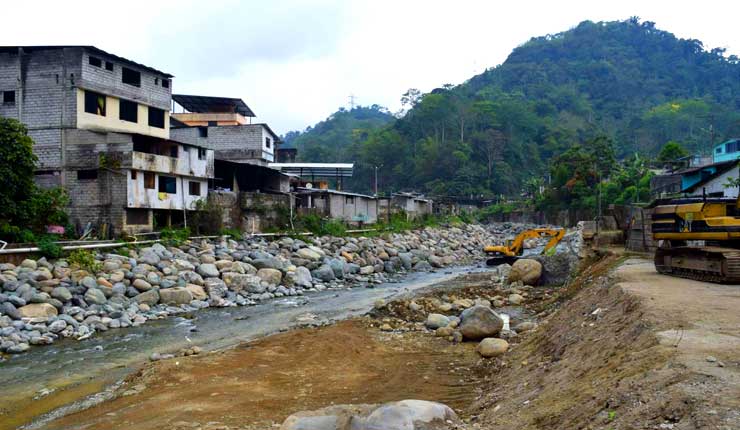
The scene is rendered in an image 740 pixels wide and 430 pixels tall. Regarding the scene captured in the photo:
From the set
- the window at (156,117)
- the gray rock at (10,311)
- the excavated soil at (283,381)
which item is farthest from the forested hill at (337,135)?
the excavated soil at (283,381)

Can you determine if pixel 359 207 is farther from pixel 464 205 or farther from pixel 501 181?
pixel 501 181

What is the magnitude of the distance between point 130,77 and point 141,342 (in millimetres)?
20064

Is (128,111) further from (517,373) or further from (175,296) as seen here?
(517,373)

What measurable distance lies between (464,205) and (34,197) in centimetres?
6598

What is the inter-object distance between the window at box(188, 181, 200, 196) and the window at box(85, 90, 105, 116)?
19.0 ft

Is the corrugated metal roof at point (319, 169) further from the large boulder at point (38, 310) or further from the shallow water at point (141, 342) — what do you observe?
the large boulder at point (38, 310)

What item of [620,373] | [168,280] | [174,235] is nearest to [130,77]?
[174,235]

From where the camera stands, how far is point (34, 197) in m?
23.1

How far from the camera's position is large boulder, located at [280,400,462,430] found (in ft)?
19.5

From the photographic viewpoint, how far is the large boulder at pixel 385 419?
5.94 meters

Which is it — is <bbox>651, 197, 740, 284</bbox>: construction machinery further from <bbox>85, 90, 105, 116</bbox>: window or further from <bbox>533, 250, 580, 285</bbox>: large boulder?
<bbox>85, 90, 105, 116</bbox>: window

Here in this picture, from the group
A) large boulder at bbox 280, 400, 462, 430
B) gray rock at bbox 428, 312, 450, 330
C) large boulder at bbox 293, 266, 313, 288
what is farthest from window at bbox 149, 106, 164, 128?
large boulder at bbox 280, 400, 462, 430

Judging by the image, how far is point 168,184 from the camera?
29.5m

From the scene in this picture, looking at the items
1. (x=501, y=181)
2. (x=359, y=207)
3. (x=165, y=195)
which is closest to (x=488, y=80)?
(x=501, y=181)
